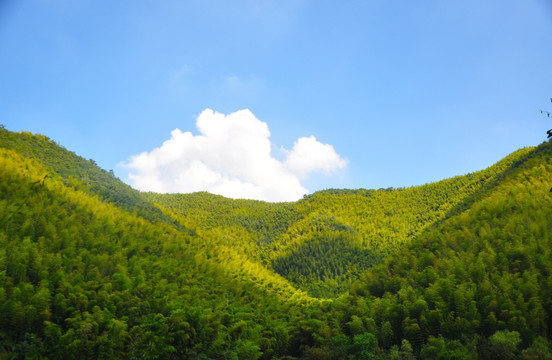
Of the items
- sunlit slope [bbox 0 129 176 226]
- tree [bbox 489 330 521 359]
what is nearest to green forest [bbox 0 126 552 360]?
tree [bbox 489 330 521 359]

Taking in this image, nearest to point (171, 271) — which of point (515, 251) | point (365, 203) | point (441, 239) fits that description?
point (441, 239)

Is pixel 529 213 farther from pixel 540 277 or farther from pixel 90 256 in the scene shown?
pixel 90 256

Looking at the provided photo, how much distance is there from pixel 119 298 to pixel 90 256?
23.7 feet

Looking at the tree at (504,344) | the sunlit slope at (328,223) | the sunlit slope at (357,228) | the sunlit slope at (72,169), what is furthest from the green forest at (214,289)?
the sunlit slope at (357,228)

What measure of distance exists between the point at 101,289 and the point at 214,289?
19368mm

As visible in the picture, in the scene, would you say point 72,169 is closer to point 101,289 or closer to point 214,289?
point 214,289

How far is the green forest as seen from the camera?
2784 cm

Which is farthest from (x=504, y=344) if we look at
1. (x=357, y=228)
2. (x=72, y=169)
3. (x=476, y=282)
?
(x=357, y=228)

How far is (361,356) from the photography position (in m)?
31.8

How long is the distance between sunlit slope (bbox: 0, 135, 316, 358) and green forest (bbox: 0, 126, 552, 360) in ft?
0.48

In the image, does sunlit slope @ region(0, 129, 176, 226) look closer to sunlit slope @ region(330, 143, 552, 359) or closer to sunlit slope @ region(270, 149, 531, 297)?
sunlit slope @ region(330, 143, 552, 359)

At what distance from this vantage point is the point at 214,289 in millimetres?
50094

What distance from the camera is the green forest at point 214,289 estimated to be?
27844 millimetres

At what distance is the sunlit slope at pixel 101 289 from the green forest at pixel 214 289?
15cm
